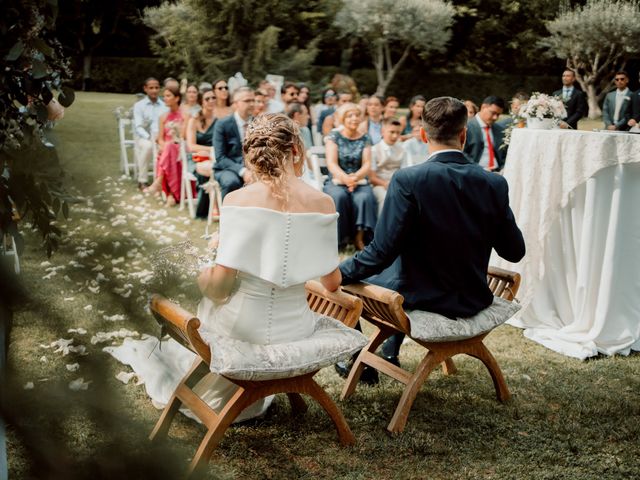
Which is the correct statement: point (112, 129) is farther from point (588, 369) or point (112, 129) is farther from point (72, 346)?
point (588, 369)

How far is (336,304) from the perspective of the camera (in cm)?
323

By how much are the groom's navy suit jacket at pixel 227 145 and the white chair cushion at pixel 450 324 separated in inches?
168

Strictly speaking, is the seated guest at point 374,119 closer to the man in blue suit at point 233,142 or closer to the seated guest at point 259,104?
the seated guest at point 259,104

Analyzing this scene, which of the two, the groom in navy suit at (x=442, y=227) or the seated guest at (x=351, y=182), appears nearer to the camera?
the groom in navy suit at (x=442, y=227)

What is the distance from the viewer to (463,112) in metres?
3.22

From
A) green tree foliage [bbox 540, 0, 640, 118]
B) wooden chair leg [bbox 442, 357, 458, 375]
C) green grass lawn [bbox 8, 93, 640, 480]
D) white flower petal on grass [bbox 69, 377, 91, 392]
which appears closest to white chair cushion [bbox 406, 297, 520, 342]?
green grass lawn [bbox 8, 93, 640, 480]

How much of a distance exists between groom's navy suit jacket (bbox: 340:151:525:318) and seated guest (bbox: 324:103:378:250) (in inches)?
132

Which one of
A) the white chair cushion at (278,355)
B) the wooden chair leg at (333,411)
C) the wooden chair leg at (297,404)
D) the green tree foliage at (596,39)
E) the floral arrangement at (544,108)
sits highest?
the green tree foliage at (596,39)

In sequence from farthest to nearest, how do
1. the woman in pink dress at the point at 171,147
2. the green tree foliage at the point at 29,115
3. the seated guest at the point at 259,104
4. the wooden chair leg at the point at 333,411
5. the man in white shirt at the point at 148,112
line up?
the man in white shirt at the point at 148,112
the woman in pink dress at the point at 171,147
the seated guest at the point at 259,104
the wooden chair leg at the point at 333,411
the green tree foliage at the point at 29,115

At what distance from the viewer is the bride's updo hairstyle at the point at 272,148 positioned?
2.79 meters

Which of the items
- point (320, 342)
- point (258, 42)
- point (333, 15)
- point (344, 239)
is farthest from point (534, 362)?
point (333, 15)

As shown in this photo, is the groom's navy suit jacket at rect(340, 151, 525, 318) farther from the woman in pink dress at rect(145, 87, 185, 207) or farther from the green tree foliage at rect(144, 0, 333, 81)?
the green tree foliage at rect(144, 0, 333, 81)

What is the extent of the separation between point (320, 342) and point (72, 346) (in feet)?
7.53

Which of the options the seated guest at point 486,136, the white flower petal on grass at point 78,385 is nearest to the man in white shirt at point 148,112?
the seated guest at point 486,136
